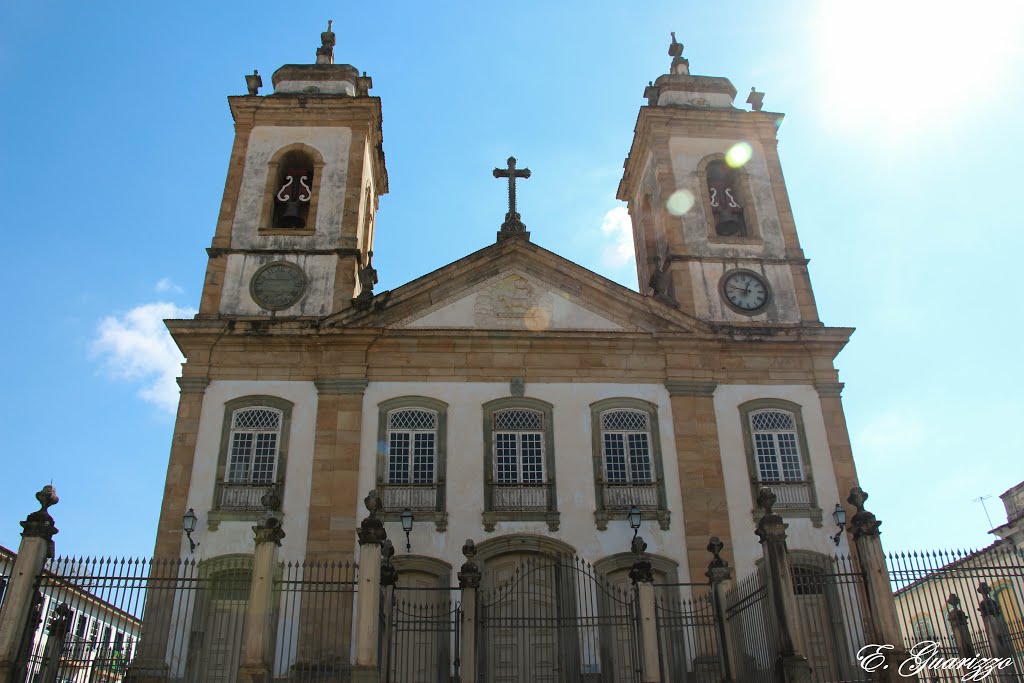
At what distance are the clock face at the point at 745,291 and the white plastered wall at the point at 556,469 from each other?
122 inches

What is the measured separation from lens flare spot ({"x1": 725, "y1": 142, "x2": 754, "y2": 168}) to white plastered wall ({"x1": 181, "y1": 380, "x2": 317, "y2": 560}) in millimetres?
11388

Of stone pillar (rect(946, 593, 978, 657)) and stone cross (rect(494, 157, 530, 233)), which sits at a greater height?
stone cross (rect(494, 157, 530, 233))

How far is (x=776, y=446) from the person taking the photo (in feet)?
57.5

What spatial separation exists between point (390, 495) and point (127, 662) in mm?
5006

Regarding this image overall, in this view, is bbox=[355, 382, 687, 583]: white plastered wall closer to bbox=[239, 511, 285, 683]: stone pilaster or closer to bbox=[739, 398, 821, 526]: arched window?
bbox=[739, 398, 821, 526]: arched window

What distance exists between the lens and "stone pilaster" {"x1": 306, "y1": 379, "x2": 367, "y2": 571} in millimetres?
15844

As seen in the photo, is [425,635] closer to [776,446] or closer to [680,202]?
[776,446]

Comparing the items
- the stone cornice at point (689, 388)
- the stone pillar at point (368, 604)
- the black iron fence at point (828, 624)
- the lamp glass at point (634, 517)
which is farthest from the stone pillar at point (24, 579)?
the black iron fence at point (828, 624)

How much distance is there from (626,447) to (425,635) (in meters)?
5.16

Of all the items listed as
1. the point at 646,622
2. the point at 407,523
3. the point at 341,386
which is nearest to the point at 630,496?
the point at 646,622

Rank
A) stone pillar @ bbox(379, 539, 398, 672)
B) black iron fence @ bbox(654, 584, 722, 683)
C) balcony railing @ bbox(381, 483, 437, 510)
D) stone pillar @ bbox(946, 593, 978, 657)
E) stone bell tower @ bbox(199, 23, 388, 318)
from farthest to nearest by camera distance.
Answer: stone bell tower @ bbox(199, 23, 388, 318) < balcony railing @ bbox(381, 483, 437, 510) < black iron fence @ bbox(654, 584, 722, 683) < stone pillar @ bbox(946, 593, 978, 657) < stone pillar @ bbox(379, 539, 398, 672)

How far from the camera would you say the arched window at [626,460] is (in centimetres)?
1666

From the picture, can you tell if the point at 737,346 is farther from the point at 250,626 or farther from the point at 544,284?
the point at 250,626
